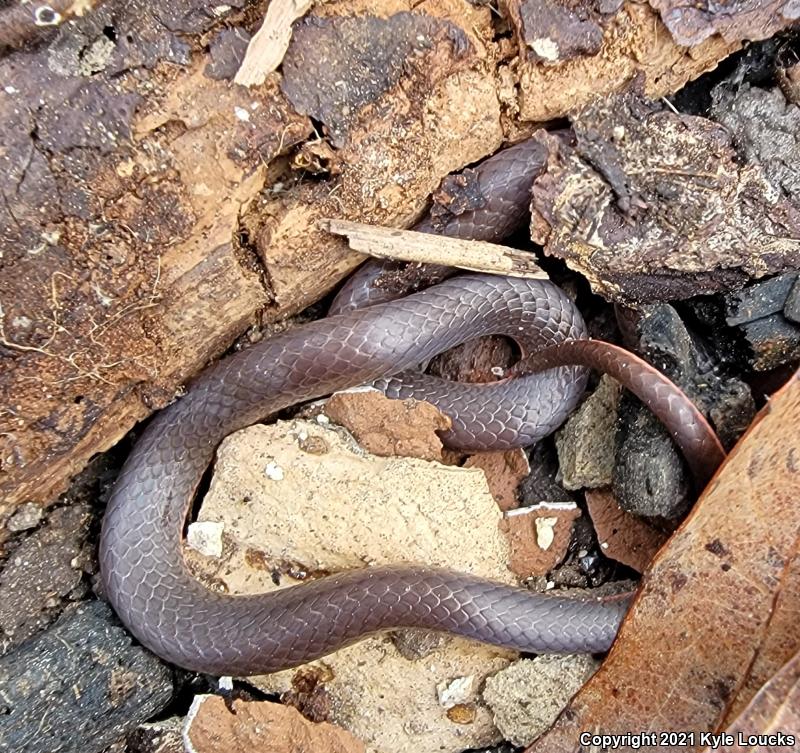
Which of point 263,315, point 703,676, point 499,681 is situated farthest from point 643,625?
point 263,315

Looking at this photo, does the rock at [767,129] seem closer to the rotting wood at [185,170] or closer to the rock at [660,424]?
the rotting wood at [185,170]

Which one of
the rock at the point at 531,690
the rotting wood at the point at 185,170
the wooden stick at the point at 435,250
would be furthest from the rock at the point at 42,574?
the rock at the point at 531,690

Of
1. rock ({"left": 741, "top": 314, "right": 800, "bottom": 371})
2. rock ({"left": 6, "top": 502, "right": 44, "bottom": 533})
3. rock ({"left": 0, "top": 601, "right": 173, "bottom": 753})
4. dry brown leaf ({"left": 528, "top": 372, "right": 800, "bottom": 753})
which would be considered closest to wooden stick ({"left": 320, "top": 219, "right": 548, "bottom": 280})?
rock ({"left": 741, "top": 314, "right": 800, "bottom": 371})

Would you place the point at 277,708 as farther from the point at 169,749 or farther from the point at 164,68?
the point at 164,68

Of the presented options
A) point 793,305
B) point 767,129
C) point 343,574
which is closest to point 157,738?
point 343,574

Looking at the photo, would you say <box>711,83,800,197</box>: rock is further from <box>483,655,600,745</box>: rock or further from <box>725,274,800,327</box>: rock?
<box>483,655,600,745</box>: rock

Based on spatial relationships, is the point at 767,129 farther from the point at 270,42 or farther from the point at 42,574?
the point at 42,574
